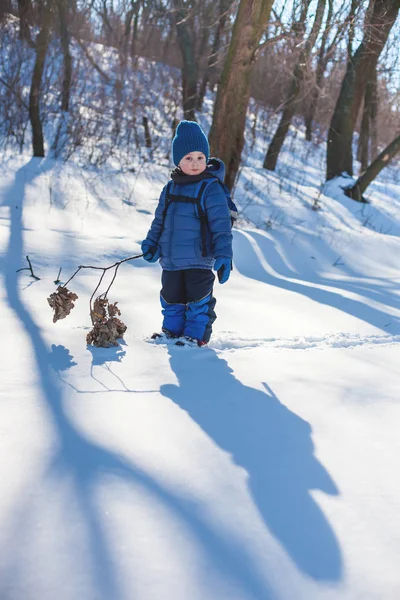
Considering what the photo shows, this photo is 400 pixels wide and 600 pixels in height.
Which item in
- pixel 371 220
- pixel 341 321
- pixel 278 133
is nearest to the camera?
pixel 341 321

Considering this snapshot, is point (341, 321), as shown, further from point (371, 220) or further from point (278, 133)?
point (278, 133)

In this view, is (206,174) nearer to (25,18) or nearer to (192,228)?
(192,228)

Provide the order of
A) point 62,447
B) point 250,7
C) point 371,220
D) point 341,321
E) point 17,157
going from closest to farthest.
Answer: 1. point 62,447
2. point 341,321
3. point 250,7
4. point 17,157
5. point 371,220

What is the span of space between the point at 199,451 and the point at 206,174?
1709 mm

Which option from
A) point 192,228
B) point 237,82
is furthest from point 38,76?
point 192,228

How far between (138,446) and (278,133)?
12.8 m

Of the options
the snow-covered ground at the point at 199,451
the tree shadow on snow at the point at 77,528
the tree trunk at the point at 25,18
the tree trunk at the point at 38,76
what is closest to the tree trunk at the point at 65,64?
the tree trunk at the point at 25,18

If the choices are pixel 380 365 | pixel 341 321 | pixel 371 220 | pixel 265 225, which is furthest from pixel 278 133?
pixel 380 365

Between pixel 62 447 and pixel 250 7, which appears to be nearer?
pixel 62 447

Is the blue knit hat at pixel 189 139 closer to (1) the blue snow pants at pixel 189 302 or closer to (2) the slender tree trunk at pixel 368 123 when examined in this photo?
(1) the blue snow pants at pixel 189 302

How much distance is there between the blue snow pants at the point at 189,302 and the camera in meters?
3.16

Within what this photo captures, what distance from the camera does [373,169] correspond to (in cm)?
973

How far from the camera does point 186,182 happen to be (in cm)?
302

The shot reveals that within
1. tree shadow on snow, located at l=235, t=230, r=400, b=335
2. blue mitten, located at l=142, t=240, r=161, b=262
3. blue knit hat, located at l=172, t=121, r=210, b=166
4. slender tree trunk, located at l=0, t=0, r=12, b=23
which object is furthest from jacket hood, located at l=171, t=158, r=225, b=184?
slender tree trunk, located at l=0, t=0, r=12, b=23
